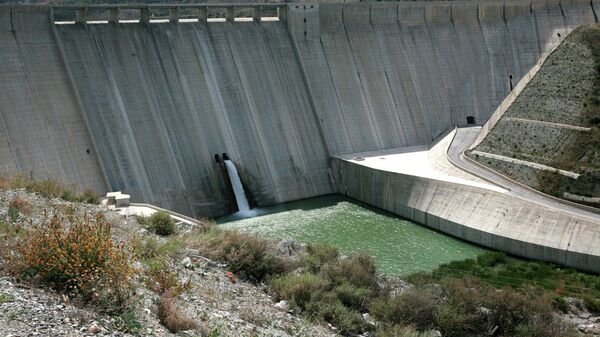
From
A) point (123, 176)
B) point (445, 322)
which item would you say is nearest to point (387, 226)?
point (123, 176)

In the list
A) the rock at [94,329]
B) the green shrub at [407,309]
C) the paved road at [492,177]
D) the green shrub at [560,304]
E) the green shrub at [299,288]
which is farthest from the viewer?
the paved road at [492,177]

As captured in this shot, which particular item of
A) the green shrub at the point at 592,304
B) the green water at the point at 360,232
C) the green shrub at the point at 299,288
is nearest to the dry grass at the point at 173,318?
the green shrub at the point at 299,288

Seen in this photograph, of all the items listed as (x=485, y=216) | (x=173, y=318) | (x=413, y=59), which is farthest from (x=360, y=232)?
(x=173, y=318)

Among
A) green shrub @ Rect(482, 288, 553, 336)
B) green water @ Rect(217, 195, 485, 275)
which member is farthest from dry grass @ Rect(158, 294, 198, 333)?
green water @ Rect(217, 195, 485, 275)

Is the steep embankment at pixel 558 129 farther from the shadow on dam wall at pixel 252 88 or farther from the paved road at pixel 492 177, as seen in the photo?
the shadow on dam wall at pixel 252 88

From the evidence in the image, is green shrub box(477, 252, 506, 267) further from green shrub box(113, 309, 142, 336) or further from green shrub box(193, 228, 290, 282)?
green shrub box(113, 309, 142, 336)

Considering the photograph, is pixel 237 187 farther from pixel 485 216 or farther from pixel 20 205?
pixel 20 205

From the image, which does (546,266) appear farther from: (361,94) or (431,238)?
(361,94)
